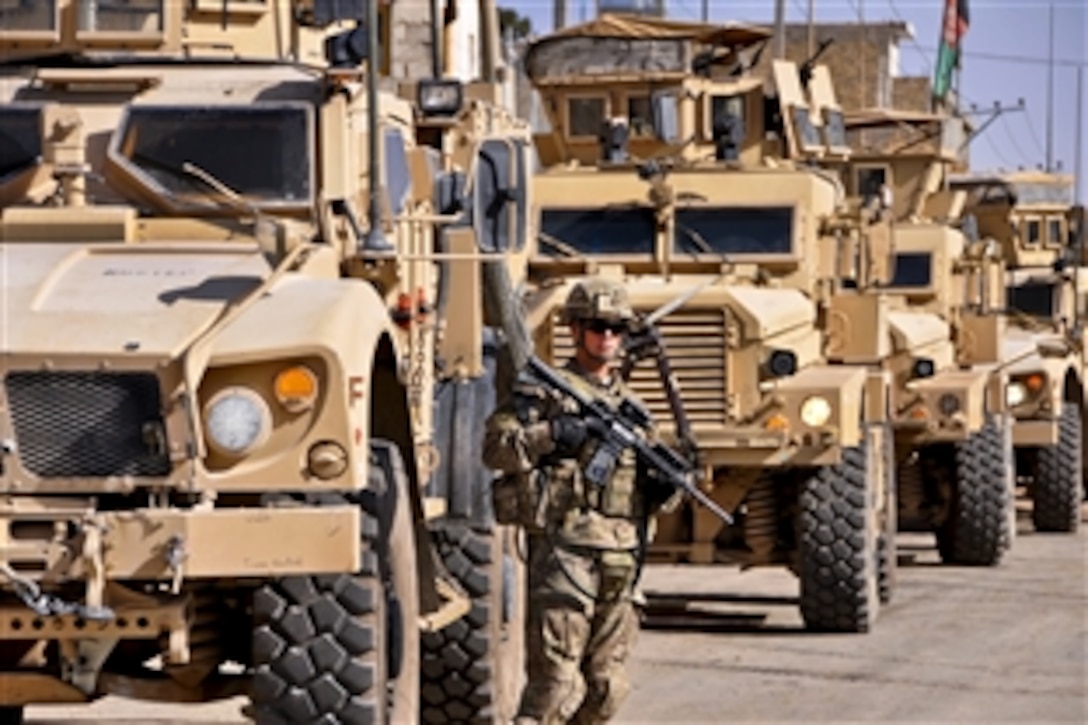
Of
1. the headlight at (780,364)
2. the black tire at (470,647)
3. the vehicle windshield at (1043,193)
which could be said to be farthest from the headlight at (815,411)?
the vehicle windshield at (1043,193)

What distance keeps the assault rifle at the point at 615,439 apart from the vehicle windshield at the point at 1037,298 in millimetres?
15467

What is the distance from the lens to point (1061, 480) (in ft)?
69.3

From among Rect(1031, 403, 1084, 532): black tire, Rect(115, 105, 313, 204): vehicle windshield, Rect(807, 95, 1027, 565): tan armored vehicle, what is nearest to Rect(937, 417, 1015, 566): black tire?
Rect(807, 95, 1027, 565): tan armored vehicle

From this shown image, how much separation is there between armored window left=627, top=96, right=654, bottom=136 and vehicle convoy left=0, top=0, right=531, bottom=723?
6.45 meters

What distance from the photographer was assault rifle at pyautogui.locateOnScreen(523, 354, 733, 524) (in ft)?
28.5

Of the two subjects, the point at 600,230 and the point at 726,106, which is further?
the point at 726,106

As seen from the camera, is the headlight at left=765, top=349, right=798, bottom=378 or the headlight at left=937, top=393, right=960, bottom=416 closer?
the headlight at left=765, top=349, right=798, bottom=378

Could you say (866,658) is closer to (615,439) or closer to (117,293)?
(615,439)

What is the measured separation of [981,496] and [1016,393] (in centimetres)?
228

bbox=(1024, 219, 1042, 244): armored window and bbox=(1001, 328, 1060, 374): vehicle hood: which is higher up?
bbox=(1024, 219, 1042, 244): armored window

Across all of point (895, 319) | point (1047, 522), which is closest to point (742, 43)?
point (895, 319)

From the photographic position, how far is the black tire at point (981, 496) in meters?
18.1

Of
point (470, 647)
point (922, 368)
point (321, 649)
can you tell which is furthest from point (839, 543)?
point (321, 649)

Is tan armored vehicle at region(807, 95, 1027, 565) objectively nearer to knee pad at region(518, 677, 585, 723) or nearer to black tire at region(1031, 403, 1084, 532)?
black tire at region(1031, 403, 1084, 532)
